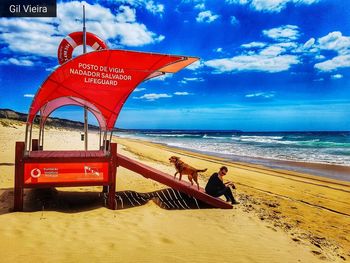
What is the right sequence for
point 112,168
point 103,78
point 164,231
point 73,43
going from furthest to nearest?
1. point 73,43
2. point 103,78
3. point 112,168
4. point 164,231

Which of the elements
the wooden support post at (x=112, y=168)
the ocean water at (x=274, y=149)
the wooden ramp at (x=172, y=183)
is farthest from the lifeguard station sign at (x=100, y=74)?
the ocean water at (x=274, y=149)

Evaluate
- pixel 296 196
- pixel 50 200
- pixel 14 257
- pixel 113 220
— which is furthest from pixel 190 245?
pixel 296 196

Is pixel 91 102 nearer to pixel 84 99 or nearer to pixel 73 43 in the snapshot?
pixel 84 99

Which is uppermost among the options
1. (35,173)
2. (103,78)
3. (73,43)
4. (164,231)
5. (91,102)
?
(73,43)

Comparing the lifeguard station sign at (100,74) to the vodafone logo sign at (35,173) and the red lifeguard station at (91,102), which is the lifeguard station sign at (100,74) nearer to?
the red lifeguard station at (91,102)

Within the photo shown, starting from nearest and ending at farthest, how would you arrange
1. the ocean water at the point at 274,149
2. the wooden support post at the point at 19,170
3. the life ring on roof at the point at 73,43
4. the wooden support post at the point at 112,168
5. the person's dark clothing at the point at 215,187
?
1. the wooden support post at the point at 19,170
2. the wooden support post at the point at 112,168
3. the person's dark clothing at the point at 215,187
4. the life ring on roof at the point at 73,43
5. the ocean water at the point at 274,149

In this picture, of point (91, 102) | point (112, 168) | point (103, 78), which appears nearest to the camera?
point (112, 168)

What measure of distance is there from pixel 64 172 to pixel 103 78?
7.55 ft

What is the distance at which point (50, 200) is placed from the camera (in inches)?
314

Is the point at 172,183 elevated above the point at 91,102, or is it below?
below

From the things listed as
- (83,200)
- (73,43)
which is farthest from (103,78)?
(73,43)

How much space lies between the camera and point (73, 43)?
39.3 ft

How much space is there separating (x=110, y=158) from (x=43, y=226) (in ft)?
6.59

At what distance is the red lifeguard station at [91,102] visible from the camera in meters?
6.97
